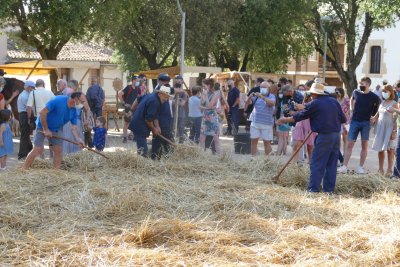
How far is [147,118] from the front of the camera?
37.1 feet

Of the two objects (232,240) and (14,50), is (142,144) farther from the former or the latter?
(14,50)

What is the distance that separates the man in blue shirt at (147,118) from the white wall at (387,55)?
123 feet

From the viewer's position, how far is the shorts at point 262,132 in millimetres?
13859

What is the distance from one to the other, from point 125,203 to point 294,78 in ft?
186

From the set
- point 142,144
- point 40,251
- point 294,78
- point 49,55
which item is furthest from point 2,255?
point 294,78

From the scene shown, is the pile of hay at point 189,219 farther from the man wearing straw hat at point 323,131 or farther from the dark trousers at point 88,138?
the dark trousers at point 88,138

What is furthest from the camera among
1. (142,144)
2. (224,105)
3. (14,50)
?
(14,50)

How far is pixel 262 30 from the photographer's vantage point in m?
34.2

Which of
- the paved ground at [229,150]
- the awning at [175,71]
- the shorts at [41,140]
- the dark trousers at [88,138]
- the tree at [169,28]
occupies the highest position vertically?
the tree at [169,28]

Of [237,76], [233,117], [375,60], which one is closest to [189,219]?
[233,117]

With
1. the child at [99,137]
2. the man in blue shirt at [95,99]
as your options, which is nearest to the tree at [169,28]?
the man in blue shirt at [95,99]

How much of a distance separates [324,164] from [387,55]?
129 ft

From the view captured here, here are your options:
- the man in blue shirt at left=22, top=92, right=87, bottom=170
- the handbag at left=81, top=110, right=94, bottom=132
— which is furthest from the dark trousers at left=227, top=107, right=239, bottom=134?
the man in blue shirt at left=22, top=92, right=87, bottom=170

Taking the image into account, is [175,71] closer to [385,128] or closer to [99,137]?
[99,137]
